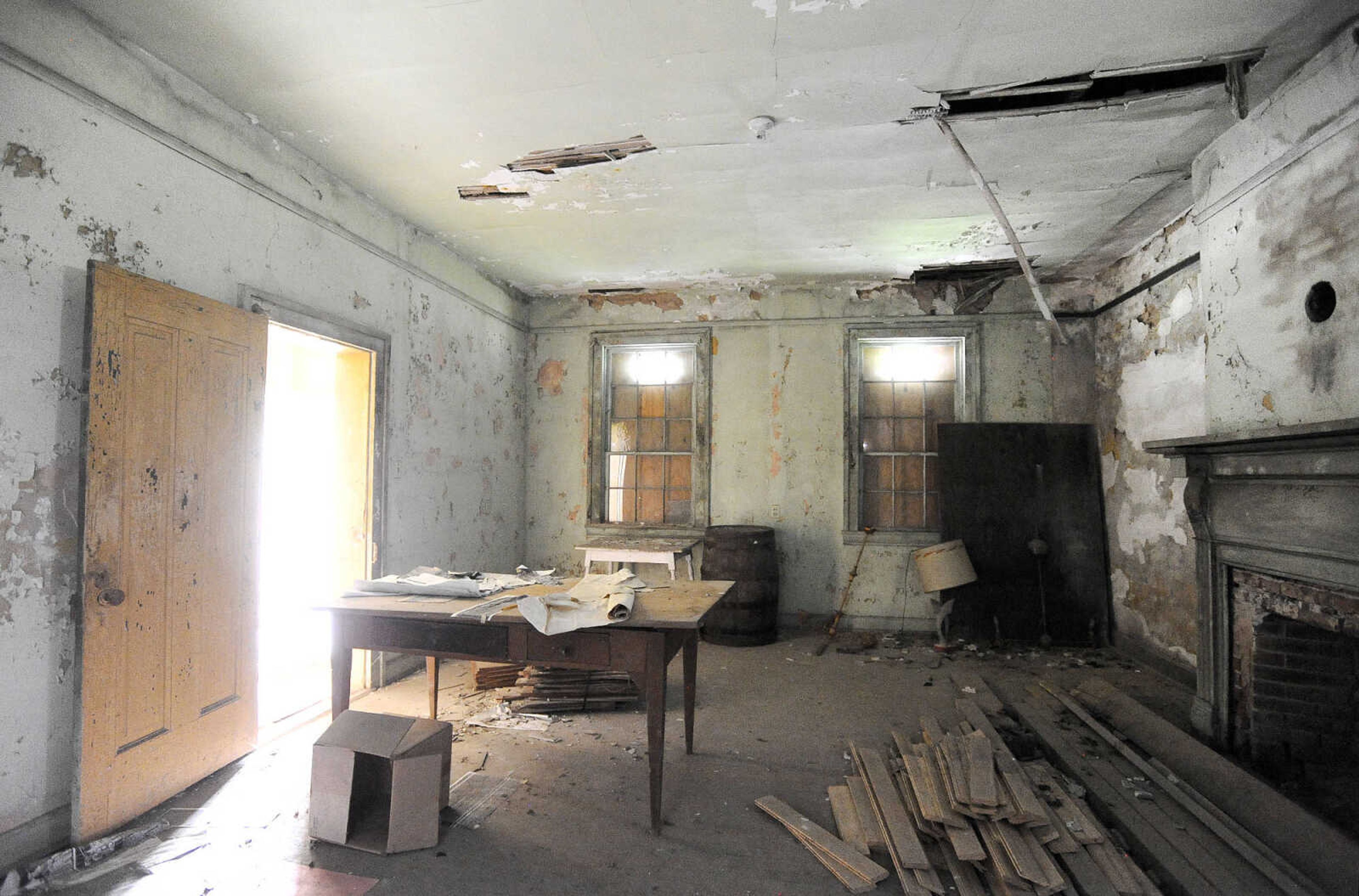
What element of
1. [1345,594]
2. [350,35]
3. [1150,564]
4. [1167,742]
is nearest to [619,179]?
[350,35]

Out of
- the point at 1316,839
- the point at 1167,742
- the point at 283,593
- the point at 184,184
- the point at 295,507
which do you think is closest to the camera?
the point at 1316,839

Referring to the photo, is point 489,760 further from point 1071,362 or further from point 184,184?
point 1071,362

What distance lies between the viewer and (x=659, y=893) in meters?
2.07

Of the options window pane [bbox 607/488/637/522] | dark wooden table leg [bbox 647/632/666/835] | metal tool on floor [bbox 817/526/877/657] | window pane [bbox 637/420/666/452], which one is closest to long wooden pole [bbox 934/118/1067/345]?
metal tool on floor [bbox 817/526/877/657]

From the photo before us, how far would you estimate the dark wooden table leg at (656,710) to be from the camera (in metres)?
2.34

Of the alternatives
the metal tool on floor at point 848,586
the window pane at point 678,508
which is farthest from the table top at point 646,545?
the metal tool on floor at point 848,586

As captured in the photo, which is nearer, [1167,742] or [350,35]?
[350,35]

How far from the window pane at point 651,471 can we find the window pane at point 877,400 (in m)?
1.92

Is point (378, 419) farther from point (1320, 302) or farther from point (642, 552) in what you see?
point (1320, 302)

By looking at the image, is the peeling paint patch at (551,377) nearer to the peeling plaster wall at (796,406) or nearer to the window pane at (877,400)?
the peeling plaster wall at (796,406)

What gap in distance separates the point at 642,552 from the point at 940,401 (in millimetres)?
2954

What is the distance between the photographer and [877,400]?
571 cm

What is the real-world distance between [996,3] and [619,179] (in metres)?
2.03

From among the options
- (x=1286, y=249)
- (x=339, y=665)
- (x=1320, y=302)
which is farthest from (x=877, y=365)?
(x=339, y=665)
